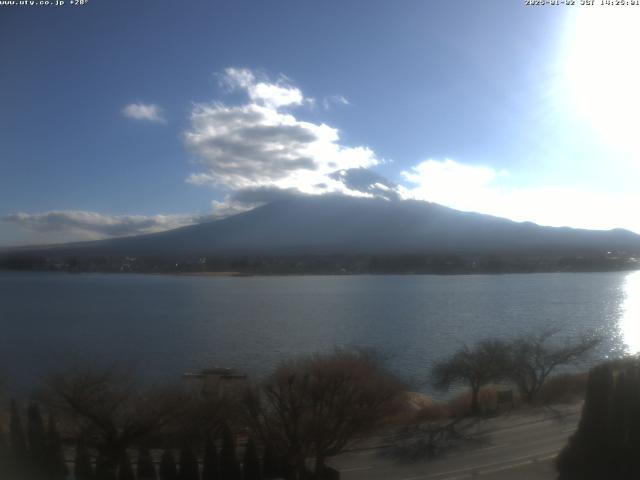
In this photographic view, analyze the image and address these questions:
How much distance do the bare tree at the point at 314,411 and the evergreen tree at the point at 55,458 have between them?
1810mm

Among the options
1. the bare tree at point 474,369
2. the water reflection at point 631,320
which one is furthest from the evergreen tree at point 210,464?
the water reflection at point 631,320

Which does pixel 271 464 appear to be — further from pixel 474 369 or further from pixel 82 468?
pixel 474 369

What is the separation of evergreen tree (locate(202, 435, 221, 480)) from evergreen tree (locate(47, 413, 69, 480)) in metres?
1.25

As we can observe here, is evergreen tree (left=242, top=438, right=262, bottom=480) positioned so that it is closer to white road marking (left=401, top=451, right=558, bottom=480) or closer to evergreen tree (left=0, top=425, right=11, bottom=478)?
white road marking (left=401, top=451, right=558, bottom=480)

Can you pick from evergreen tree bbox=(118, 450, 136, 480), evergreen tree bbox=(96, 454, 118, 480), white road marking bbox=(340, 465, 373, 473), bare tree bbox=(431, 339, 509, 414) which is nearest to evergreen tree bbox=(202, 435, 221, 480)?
evergreen tree bbox=(118, 450, 136, 480)

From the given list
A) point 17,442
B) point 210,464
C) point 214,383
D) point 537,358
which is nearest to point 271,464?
point 210,464

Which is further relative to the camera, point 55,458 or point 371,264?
point 371,264

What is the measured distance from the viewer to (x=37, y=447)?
5102mm

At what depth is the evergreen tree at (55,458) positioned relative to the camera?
5.04 m

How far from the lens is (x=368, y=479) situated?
5.79 metres

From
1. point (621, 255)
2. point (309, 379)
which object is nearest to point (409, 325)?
point (309, 379)

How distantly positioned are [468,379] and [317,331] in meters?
6.46

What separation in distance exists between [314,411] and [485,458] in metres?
1.92

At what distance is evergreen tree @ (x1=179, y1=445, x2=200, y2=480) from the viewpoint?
5.14 meters
